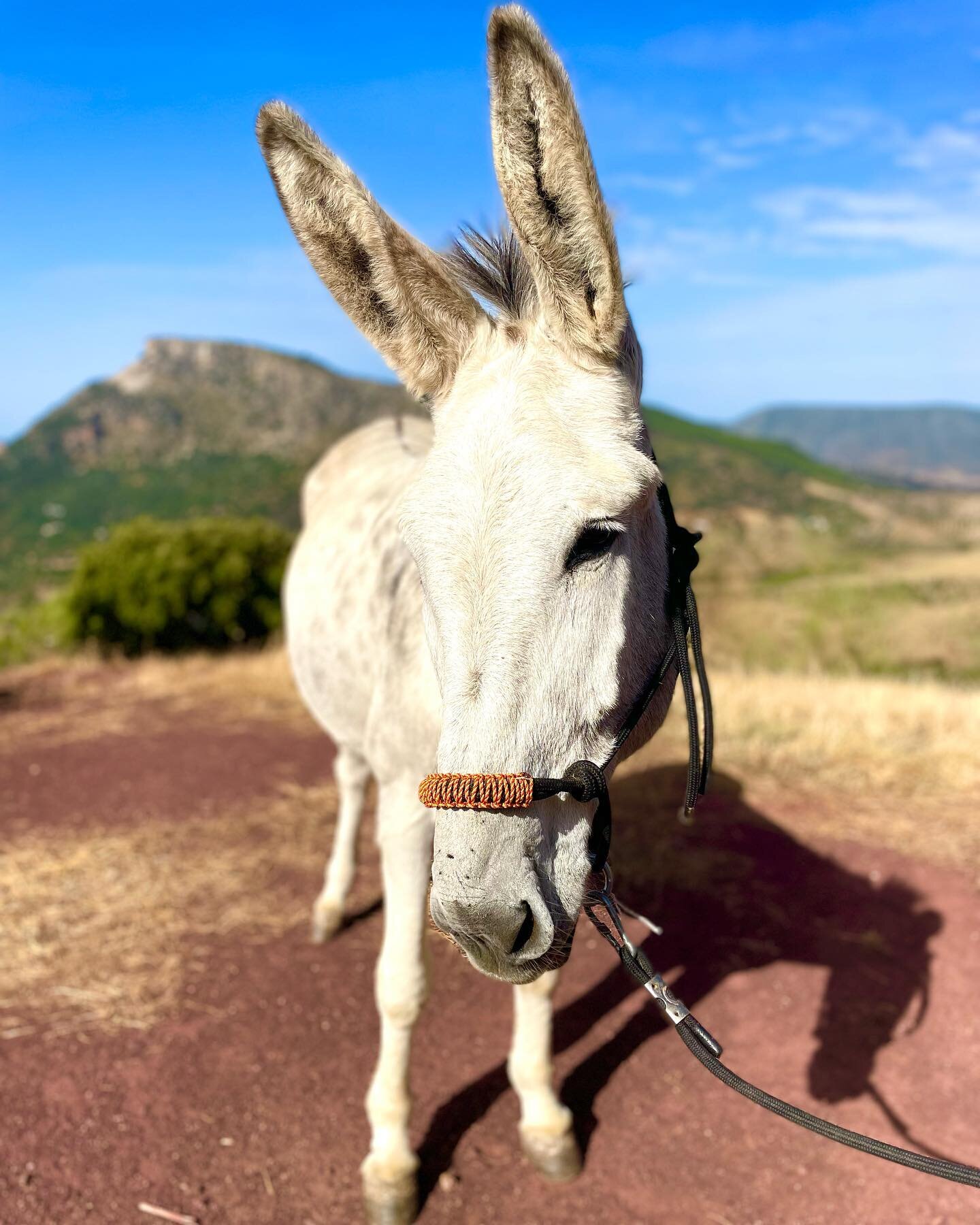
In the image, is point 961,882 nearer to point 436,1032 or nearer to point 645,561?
point 436,1032

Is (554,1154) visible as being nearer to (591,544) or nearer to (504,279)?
(591,544)

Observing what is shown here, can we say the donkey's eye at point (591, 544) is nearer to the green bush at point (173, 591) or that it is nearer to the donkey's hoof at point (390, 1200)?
the donkey's hoof at point (390, 1200)

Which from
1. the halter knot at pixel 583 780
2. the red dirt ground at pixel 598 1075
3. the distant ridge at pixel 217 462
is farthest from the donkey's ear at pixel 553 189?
the distant ridge at pixel 217 462

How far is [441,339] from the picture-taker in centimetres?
202

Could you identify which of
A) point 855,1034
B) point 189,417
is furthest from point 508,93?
point 189,417

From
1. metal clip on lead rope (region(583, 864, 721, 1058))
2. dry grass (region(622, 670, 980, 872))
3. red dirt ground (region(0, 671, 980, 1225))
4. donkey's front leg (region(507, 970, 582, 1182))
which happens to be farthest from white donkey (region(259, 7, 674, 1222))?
dry grass (region(622, 670, 980, 872))

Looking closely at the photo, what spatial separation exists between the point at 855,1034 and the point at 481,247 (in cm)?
367

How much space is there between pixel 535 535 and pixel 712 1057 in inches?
49.8

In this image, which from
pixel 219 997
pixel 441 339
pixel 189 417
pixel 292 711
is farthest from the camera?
pixel 189 417

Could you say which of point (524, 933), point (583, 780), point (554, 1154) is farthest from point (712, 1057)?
point (554, 1154)

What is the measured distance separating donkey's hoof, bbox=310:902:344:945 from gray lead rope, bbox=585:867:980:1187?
308cm

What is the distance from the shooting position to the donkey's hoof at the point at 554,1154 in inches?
119

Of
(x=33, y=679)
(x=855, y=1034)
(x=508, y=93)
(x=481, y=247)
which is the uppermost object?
(x=508, y=93)

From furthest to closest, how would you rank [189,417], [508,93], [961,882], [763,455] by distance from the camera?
[763,455]
[189,417]
[961,882]
[508,93]
